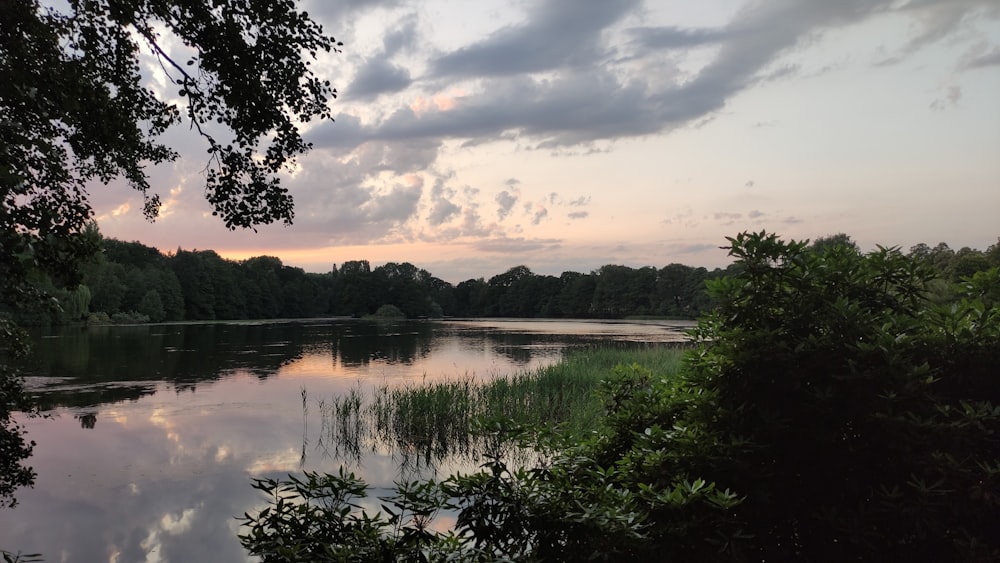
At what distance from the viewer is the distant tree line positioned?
7094 centimetres

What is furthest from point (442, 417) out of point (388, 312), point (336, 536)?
point (388, 312)

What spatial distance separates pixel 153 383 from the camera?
73.0 ft

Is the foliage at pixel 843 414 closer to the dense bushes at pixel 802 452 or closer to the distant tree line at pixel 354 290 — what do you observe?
the dense bushes at pixel 802 452

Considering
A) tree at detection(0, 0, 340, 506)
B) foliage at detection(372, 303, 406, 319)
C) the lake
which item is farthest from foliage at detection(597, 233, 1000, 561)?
foliage at detection(372, 303, 406, 319)

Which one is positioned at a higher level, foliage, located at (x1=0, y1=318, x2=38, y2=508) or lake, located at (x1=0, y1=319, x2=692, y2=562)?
foliage, located at (x1=0, y1=318, x2=38, y2=508)

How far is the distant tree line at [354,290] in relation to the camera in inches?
2793

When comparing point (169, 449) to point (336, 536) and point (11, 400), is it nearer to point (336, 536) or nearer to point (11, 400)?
point (11, 400)

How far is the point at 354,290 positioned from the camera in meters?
120

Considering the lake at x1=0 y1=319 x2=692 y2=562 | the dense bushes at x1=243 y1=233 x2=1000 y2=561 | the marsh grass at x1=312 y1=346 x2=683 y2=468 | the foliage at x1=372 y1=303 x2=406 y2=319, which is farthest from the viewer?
the foliage at x1=372 y1=303 x2=406 y2=319

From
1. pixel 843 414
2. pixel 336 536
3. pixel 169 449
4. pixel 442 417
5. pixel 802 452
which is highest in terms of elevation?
pixel 843 414

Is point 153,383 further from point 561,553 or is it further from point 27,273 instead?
point 561,553

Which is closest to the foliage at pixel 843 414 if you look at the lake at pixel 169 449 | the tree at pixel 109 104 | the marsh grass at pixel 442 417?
the lake at pixel 169 449

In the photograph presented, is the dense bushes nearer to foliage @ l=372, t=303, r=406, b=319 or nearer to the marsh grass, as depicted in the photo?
the marsh grass

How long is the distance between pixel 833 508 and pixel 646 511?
3.10 feet
